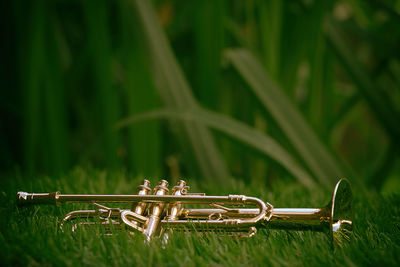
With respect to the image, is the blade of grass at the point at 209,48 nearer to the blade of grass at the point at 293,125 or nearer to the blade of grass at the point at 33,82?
the blade of grass at the point at 293,125

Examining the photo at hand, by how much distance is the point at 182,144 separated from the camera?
777 millimetres

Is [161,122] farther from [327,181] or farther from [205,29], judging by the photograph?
[327,181]

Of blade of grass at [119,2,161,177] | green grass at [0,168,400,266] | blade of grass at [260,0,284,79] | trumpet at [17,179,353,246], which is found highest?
blade of grass at [260,0,284,79]

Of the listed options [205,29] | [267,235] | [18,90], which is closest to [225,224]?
[267,235]

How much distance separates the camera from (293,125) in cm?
75

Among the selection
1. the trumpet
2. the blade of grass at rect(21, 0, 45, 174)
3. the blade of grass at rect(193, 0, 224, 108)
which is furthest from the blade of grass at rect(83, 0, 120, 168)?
the trumpet

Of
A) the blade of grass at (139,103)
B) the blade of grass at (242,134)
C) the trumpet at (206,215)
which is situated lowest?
the trumpet at (206,215)

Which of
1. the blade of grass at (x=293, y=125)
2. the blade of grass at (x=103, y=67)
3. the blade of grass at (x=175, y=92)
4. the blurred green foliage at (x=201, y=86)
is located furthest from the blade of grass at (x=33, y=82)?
the blade of grass at (x=293, y=125)

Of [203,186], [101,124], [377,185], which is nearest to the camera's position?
[203,186]

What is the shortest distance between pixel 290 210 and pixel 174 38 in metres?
0.79

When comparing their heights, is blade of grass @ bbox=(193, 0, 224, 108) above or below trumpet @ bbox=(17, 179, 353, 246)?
above

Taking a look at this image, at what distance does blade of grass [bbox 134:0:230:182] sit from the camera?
75 cm

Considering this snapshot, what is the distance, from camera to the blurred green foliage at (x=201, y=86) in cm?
76

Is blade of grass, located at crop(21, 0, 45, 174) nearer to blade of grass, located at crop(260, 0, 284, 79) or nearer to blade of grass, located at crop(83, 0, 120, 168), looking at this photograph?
blade of grass, located at crop(83, 0, 120, 168)
